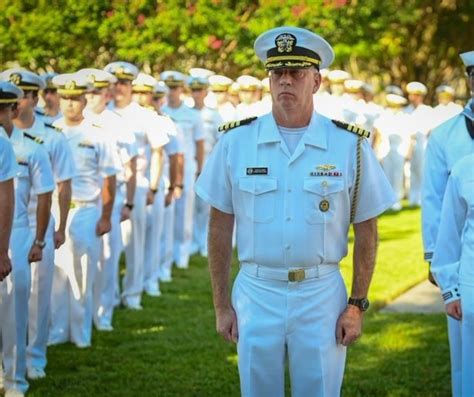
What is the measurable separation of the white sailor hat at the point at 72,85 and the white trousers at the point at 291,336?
202 inches

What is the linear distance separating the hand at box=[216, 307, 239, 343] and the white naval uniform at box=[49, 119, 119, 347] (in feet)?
17.1

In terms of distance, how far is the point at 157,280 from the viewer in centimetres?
1483

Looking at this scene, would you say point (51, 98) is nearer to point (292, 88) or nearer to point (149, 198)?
point (149, 198)

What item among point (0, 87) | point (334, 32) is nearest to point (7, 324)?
point (0, 87)

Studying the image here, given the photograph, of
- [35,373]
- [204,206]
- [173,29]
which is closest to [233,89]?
[173,29]

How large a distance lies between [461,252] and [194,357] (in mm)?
4657

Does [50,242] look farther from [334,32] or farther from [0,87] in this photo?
[334,32]

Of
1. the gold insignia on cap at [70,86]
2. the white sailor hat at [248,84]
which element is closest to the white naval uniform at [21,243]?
the gold insignia on cap at [70,86]

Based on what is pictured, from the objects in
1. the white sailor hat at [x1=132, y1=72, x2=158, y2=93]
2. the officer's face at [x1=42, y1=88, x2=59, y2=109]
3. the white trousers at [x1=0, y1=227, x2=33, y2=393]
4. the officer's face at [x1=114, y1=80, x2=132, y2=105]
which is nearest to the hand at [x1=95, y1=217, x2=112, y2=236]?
the officer's face at [x1=42, y1=88, x2=59, y2=109]

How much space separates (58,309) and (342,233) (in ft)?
18.7

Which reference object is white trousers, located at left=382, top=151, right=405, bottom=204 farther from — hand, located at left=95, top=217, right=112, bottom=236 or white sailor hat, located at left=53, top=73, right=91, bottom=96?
white sailor hat, located at left=53, top=73, right=91, bottom=96

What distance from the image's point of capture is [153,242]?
14672mm

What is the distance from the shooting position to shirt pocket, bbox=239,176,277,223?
6.02 metres

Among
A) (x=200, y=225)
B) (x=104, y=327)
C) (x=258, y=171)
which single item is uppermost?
(x=258, y=171)
